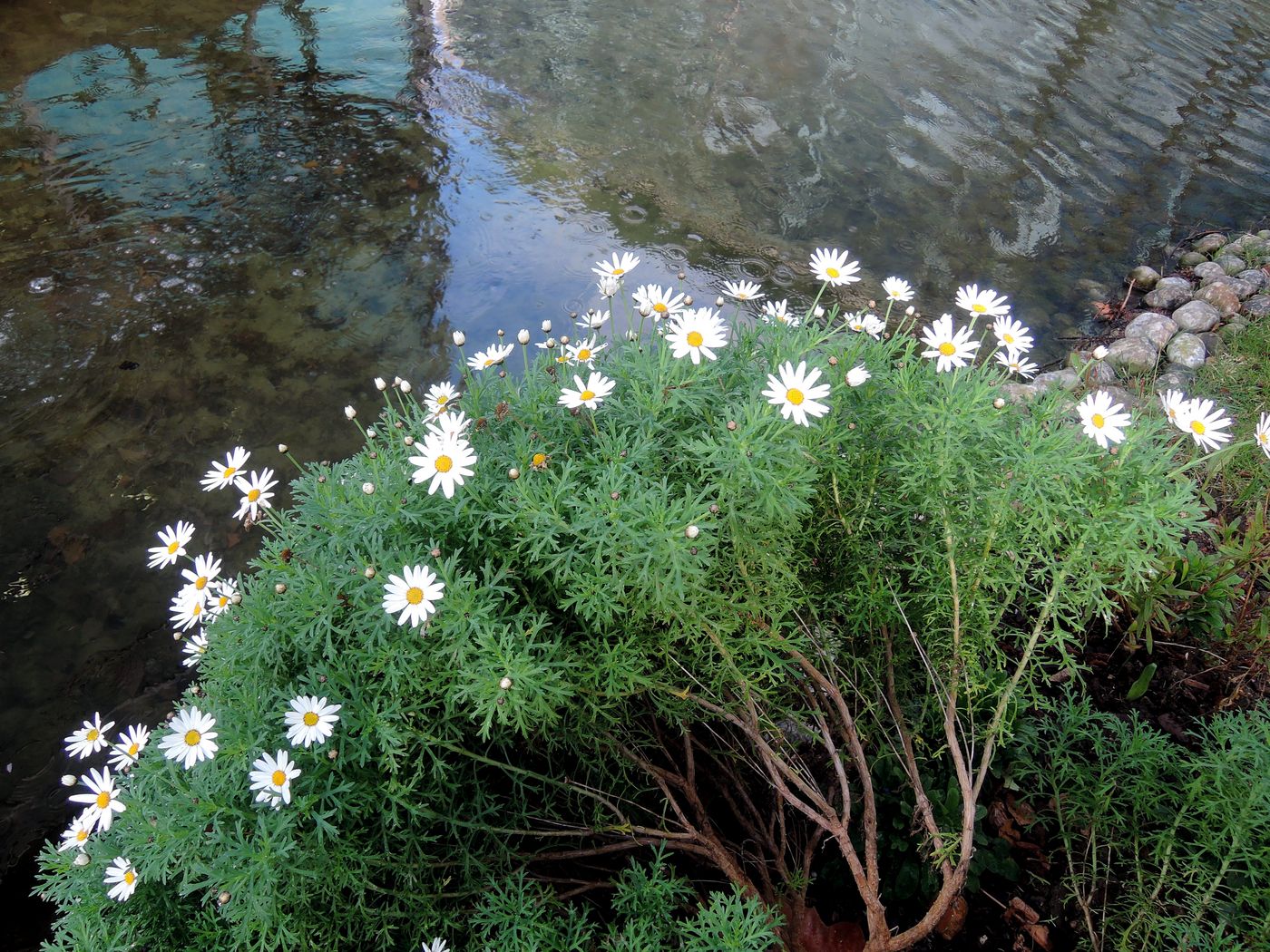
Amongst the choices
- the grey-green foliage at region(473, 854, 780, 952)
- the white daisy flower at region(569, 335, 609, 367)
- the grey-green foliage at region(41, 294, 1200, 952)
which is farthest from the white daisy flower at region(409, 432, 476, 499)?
the grey-green foliage at region(473, 854, 780, 952)

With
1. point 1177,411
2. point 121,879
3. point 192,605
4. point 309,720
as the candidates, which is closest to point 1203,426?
point 1177,411

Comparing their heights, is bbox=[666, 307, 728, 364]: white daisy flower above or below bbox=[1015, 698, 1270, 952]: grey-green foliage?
above

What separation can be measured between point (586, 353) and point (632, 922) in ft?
4.08

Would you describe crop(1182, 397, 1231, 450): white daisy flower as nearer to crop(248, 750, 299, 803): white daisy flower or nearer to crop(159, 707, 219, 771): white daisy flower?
crop(248, 750, 299, 803): white daisy flower

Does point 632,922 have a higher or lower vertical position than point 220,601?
lower

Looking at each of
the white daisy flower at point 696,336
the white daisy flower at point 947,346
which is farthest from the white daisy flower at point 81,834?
the white daisy flower at point 947,346

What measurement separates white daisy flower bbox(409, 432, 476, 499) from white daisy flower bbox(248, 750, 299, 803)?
56 centimetres

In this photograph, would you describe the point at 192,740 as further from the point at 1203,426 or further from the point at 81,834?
the point at 1203,426

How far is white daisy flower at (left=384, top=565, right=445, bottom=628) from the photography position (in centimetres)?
145

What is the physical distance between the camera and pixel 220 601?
1.89m

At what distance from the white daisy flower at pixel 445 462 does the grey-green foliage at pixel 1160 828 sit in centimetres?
156

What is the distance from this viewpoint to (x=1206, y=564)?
92.7 inches

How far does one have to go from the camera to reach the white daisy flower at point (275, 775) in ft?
4.74

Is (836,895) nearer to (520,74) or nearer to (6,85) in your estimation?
(520,74)
